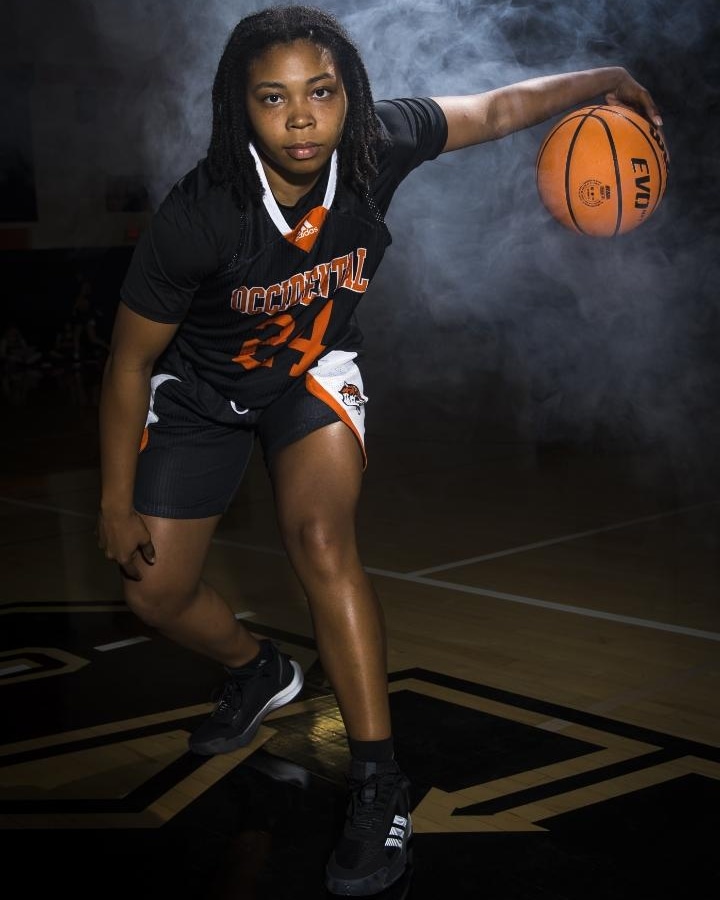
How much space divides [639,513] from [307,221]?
3131 millimetres

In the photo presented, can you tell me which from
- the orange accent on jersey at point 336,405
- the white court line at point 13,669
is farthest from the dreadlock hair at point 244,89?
the white court line at point 13,669

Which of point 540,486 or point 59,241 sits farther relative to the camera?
point 59,241

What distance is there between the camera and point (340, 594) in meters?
2.08

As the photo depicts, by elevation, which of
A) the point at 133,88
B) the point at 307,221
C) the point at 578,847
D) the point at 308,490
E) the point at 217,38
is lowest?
the point at 578,847

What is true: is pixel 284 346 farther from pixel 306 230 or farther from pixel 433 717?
pixel 433 717

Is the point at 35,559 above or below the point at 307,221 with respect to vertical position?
below

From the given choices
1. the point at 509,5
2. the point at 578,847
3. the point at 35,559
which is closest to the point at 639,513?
the point at 509,5

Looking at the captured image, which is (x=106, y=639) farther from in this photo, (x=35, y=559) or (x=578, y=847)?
(x=578, y=847)

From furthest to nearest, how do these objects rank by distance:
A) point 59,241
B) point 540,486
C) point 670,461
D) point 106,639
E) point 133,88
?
point 59,241 < point 133,88 < point 670,461 < point 540,486 < point 106,639

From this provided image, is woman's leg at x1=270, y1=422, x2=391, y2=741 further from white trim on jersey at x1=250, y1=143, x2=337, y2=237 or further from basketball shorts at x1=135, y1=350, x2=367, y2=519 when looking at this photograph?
white trim on jersey at x1=250, y1=143, x2=337, y2=237

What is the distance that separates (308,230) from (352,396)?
33 centimetres

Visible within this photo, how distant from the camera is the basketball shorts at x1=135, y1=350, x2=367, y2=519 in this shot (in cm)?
226

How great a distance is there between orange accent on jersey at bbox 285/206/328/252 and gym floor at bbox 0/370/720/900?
42.3 inches

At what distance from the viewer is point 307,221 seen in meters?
2.13
